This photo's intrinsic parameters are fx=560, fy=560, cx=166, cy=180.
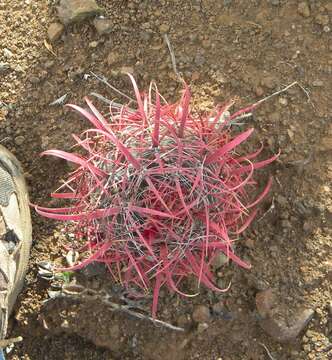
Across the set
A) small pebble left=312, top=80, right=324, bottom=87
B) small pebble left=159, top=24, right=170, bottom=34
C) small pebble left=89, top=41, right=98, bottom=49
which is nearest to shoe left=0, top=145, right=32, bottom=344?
small pebble left=89, top=41, right=98, bottom=49

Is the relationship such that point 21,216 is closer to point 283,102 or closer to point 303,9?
point 283,102

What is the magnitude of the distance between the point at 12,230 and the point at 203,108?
2.40ft

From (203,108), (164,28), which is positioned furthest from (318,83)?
(164,28)

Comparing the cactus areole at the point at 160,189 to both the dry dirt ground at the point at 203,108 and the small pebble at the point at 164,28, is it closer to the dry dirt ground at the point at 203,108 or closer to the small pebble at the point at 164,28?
the dry dirt ground at the point at 203,108

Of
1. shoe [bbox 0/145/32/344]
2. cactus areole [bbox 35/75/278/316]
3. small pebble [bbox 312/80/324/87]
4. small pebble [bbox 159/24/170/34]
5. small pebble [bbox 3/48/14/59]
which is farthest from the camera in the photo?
small pebble [bbox 3/48/14/59]

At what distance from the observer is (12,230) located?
5.91 ft

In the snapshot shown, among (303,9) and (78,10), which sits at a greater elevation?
(78,10)

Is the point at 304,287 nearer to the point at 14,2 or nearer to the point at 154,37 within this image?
the point at 154,37

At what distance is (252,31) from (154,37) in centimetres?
34

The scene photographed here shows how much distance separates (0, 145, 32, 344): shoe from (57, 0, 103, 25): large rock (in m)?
0.52

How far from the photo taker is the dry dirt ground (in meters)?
1.75

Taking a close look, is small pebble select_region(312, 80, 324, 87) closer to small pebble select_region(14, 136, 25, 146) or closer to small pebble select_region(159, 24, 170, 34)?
small pebble select_region(159, 24, 170, 34)

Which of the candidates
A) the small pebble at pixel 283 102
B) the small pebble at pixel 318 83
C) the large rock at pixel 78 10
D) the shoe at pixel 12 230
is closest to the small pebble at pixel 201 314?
the shoe at pixel 12 230

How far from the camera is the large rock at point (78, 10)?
198 centimetres
